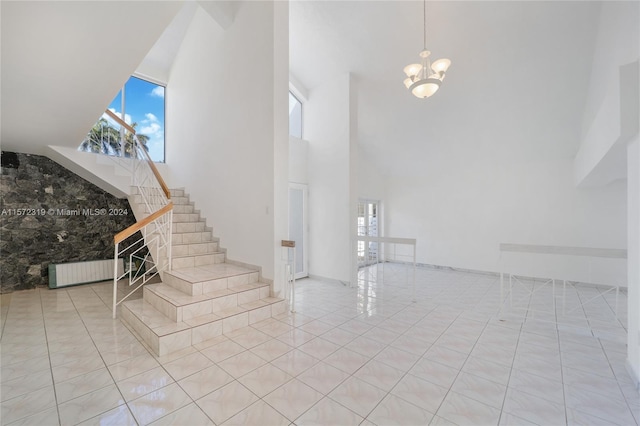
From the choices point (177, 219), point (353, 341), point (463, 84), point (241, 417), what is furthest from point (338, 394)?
point (463, 84)

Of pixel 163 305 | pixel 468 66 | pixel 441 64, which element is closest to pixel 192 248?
pixel 163 305

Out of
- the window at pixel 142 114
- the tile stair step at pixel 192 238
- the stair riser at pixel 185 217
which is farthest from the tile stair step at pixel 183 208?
the window at pixel 142 114

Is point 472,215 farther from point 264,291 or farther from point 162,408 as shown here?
point 162,408

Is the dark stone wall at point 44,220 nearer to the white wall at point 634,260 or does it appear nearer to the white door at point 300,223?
the white door at point 300,223

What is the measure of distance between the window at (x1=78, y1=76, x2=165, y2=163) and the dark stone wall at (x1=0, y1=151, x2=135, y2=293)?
1.09m

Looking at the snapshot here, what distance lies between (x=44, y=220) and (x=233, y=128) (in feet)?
14.0

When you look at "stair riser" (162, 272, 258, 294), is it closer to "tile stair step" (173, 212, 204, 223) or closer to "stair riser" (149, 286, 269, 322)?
"stair riser" (149, 286, 269, 322)

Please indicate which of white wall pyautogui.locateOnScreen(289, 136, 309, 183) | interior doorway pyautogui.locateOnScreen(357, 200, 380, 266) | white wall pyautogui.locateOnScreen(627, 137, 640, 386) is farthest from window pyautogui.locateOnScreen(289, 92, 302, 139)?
white wall pyautogui.locateOnScreen(627, 137, 640, 386)

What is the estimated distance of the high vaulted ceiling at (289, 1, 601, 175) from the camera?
373cm

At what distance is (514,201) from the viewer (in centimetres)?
596

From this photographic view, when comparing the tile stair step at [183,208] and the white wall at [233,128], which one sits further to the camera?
the tile stair step at [183,208]

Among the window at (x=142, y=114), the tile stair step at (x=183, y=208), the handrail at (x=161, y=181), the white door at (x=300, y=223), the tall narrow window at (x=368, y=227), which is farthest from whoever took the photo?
the tall narrow window at (x=368, y=227)

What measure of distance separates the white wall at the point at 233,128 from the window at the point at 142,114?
35.2 inches

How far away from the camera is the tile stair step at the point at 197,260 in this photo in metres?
3.96
